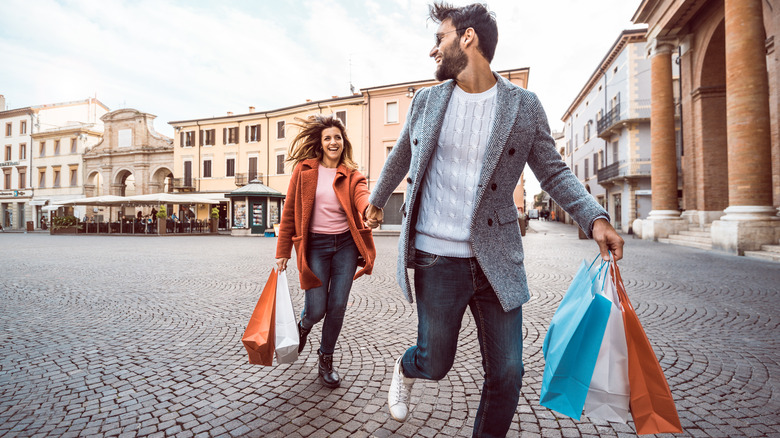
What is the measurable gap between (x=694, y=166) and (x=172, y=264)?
18561mm

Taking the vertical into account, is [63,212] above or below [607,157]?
below

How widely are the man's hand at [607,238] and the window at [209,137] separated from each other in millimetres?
36131

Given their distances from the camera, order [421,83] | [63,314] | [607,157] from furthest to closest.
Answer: [607,157], [421,83], [63,314]

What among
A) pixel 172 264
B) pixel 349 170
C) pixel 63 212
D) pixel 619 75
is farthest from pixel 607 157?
pixel 63 212

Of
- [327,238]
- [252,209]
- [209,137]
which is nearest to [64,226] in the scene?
[209,137]

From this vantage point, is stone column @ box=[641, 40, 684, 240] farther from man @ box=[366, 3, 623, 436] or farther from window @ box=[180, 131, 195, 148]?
window @ box=[180, 131, 195, 148]

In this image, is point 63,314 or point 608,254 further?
point 63,314

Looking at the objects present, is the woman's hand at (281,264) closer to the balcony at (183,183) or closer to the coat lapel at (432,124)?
the coat lapel at (432,124)

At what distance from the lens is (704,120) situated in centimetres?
1526

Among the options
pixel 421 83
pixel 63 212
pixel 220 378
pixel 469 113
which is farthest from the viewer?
pixel 63 212

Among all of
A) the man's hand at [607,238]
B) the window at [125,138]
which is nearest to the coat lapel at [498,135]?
the man's hand at [607,238]

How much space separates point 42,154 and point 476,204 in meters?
54.2

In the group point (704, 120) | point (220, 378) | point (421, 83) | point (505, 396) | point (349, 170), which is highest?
point (421, 83)

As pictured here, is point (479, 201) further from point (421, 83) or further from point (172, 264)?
point (421, 83)
